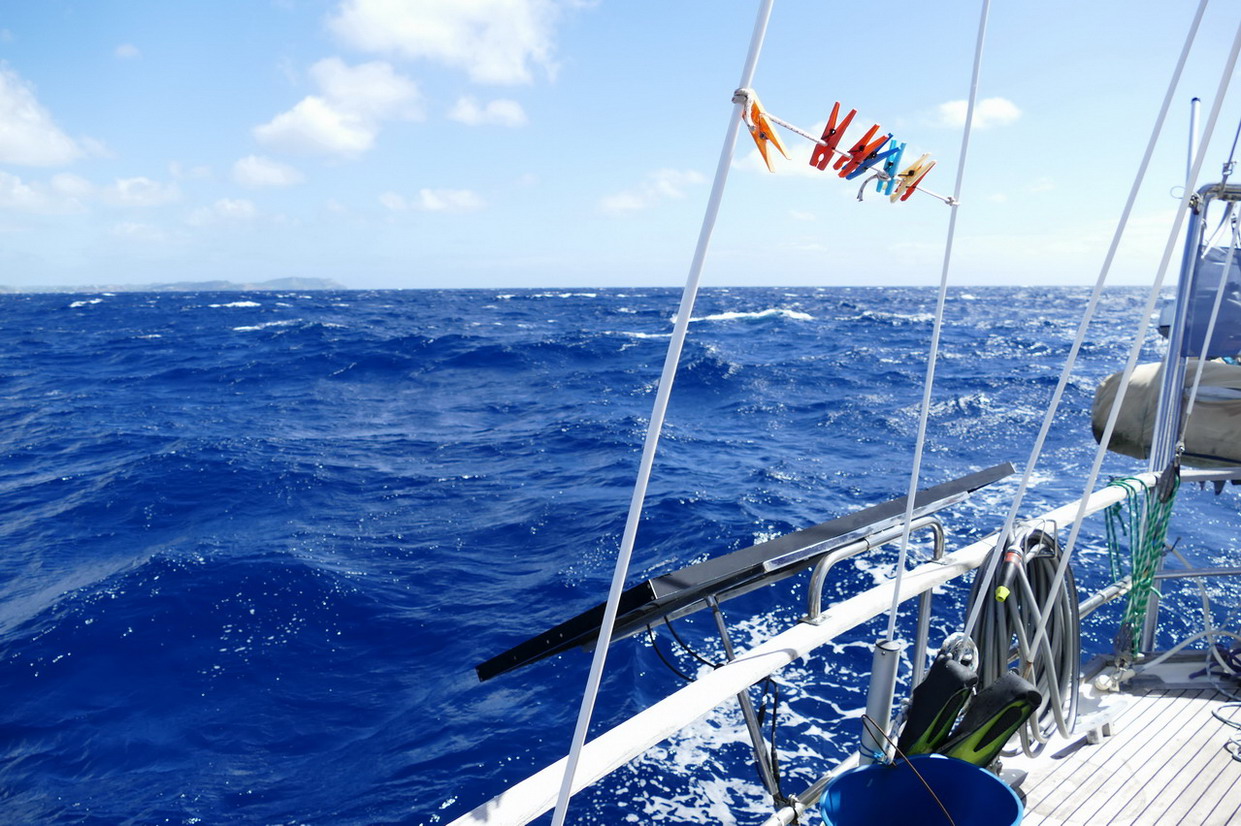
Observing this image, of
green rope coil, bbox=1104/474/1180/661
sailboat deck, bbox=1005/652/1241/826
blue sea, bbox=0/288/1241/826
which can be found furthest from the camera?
blue sea, bbox=0/288/1241/826

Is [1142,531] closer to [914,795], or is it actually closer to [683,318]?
[914,795]

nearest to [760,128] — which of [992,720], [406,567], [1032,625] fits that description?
[992,720]

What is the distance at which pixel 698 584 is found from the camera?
177cm

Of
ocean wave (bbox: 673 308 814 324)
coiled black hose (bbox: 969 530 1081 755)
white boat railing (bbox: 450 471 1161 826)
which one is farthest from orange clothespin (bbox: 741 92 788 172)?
ocean wave (bbox: 673 308 814 324)

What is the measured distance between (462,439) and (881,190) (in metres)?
12.2

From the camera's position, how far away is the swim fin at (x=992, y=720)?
6.01ft

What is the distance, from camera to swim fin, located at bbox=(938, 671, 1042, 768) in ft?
6.01

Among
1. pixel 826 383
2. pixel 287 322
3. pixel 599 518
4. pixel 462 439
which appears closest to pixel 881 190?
pixel 599 518

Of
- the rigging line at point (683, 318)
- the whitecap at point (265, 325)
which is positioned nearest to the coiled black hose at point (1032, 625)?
the rigging line at point (683, 318)

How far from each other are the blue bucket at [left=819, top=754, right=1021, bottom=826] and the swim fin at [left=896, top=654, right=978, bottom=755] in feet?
0.16

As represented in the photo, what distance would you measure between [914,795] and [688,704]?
0.73 meters

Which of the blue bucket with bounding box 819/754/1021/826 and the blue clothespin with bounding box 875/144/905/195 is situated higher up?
the blue clothespin with bounding box 875/144/905/195

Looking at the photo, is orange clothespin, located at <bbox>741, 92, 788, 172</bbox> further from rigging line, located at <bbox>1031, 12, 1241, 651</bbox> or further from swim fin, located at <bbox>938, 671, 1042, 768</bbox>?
swim fin, located at <bbox>938, 671, 1042, 768</bbox>

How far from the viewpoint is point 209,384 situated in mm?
20594
